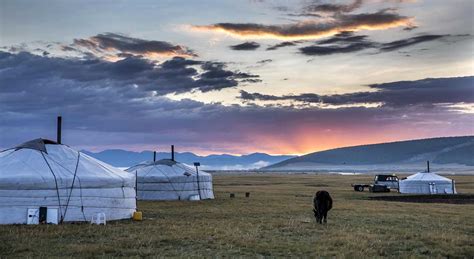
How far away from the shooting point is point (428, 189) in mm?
52156

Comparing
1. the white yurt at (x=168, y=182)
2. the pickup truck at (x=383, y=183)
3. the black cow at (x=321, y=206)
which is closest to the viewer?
the black cow at (x=321, y=206)

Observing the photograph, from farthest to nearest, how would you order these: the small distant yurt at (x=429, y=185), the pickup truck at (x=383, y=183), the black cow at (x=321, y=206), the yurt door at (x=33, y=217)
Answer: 1. the pickup truck at (x=383, y=183)
2. the small distant yurt at (x=429, y=185)
3. the black cow at (x=321, y=206)
4. the yurt door at (x=33, y=217)

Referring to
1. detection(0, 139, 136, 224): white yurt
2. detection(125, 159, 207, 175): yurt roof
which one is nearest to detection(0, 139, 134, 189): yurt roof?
detection(0, 139, 136, 224): white yurt

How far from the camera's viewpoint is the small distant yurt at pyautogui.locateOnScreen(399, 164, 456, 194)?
5181 cm

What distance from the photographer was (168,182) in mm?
38781

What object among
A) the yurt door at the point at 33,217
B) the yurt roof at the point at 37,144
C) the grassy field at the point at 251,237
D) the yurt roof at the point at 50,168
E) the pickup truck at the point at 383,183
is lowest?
the grassy field at the point at 251,237

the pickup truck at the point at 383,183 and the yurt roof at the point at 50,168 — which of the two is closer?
the yurt roof at the point at 50,168

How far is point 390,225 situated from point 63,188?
1351 centimetres

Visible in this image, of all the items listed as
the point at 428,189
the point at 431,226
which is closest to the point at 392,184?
the point at 428,189

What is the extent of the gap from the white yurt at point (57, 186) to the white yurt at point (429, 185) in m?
35.4

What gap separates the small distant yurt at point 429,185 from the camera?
51812 millimetres

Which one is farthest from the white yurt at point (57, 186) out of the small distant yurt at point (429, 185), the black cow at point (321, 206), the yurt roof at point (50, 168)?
the small distant yurt at point (429, 185)

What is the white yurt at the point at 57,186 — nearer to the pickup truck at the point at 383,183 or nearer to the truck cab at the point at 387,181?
the pickup truck at the point at 383,183

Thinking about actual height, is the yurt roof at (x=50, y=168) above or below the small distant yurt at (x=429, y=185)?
above
